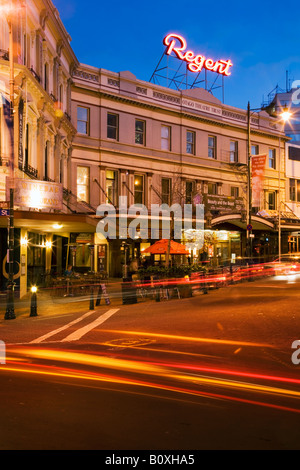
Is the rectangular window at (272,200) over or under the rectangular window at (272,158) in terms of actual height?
under

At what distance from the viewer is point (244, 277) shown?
29531 millimetres

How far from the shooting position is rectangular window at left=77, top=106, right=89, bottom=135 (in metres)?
32.6

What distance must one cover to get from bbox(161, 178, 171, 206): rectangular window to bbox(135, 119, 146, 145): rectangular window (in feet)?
10.5

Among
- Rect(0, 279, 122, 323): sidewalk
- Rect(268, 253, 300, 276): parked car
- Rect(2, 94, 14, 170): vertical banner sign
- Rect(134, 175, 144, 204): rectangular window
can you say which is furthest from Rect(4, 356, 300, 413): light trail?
Rect(268, 253, 300, 276): parked car

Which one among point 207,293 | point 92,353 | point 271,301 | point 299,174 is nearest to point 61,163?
point 207,293

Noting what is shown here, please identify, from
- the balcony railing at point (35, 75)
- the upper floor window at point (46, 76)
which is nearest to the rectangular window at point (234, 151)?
the upper floor window at point (46, 76)

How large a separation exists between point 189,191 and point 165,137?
4396mm

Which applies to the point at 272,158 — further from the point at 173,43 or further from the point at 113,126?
the point at 113,126

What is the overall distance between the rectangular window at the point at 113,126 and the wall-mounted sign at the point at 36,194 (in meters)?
14.2

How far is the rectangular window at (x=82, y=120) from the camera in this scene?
3256 centimetres

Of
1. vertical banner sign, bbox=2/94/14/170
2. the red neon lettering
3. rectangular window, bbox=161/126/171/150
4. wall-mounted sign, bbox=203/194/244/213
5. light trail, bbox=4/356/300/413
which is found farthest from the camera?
rectangular window, bbox=161/126/171/150

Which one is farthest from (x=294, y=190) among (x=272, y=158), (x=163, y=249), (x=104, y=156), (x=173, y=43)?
(x=163, y=249)

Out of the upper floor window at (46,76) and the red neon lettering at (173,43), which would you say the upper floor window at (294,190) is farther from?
the upper floor window at (46,76)

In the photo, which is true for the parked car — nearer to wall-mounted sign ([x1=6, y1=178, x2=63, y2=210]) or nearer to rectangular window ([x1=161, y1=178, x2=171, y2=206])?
rectangular window ([x1=161, y1=178, x2=171, y2=206])
